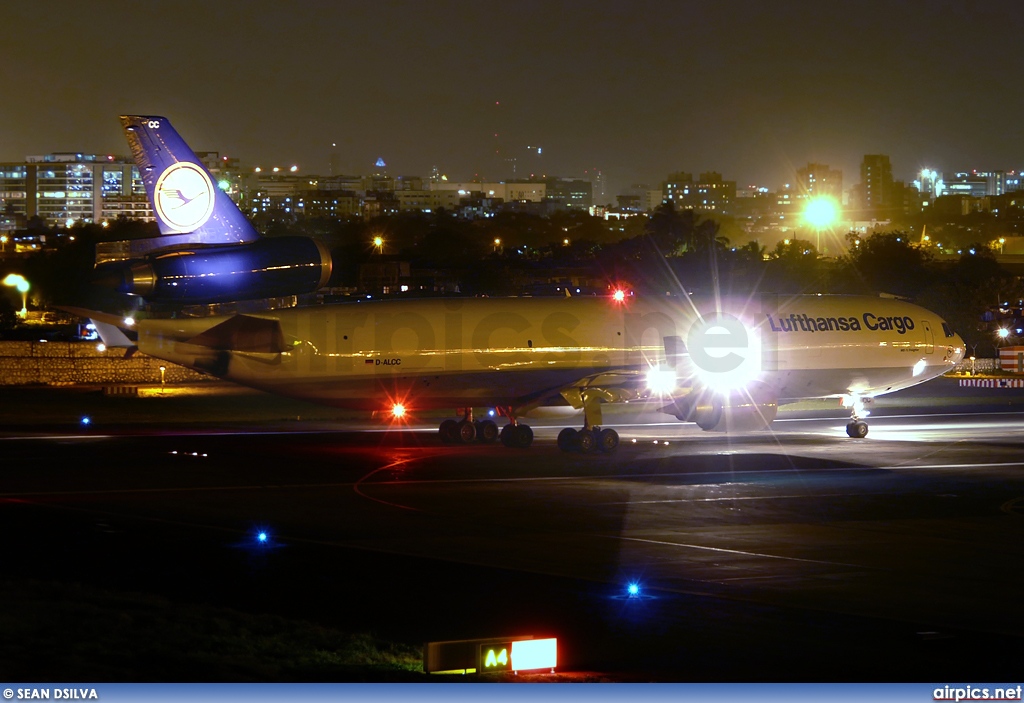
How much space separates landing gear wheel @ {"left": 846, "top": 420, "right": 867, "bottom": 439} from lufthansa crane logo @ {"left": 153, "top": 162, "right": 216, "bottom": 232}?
2080 centimetres

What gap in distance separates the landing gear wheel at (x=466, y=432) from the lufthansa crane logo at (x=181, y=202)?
31.8 ft

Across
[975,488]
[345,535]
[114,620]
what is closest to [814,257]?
[975,488]

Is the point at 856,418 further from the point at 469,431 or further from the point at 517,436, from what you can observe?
the point at 469,431

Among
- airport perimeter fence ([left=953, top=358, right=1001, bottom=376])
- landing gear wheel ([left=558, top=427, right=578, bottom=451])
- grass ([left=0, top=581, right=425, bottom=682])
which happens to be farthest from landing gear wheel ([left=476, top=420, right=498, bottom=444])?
airport perimeter fence ([left=953, top=358, right=1001, bottom=376])

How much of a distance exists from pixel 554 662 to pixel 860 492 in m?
16.1

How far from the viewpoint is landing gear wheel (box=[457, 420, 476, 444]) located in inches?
1464

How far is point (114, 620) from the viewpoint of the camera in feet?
44.2

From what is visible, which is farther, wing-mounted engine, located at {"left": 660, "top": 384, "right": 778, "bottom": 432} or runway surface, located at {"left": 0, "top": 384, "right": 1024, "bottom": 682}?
wing-mounted engine, located at {"left": 660, "top": 384, "right": 778, "bottom": 432}

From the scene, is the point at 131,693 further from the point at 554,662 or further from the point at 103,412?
the point at 103,412

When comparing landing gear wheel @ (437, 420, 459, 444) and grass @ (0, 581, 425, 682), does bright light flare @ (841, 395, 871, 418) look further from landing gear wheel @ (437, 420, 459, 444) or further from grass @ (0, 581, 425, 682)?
grass @ (0, 581, 425, 682)

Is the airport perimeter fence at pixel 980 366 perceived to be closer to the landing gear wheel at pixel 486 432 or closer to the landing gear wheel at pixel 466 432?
the landing gear wheel at pixel 486 432

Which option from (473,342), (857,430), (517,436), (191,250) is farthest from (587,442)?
(191,250)

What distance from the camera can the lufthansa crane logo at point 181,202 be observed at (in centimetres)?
3409

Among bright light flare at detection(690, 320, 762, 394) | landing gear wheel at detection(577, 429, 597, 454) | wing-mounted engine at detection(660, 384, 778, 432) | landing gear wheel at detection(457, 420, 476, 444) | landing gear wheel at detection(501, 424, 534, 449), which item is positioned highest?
bright light flare at detection(690, 320, 762, 394)
